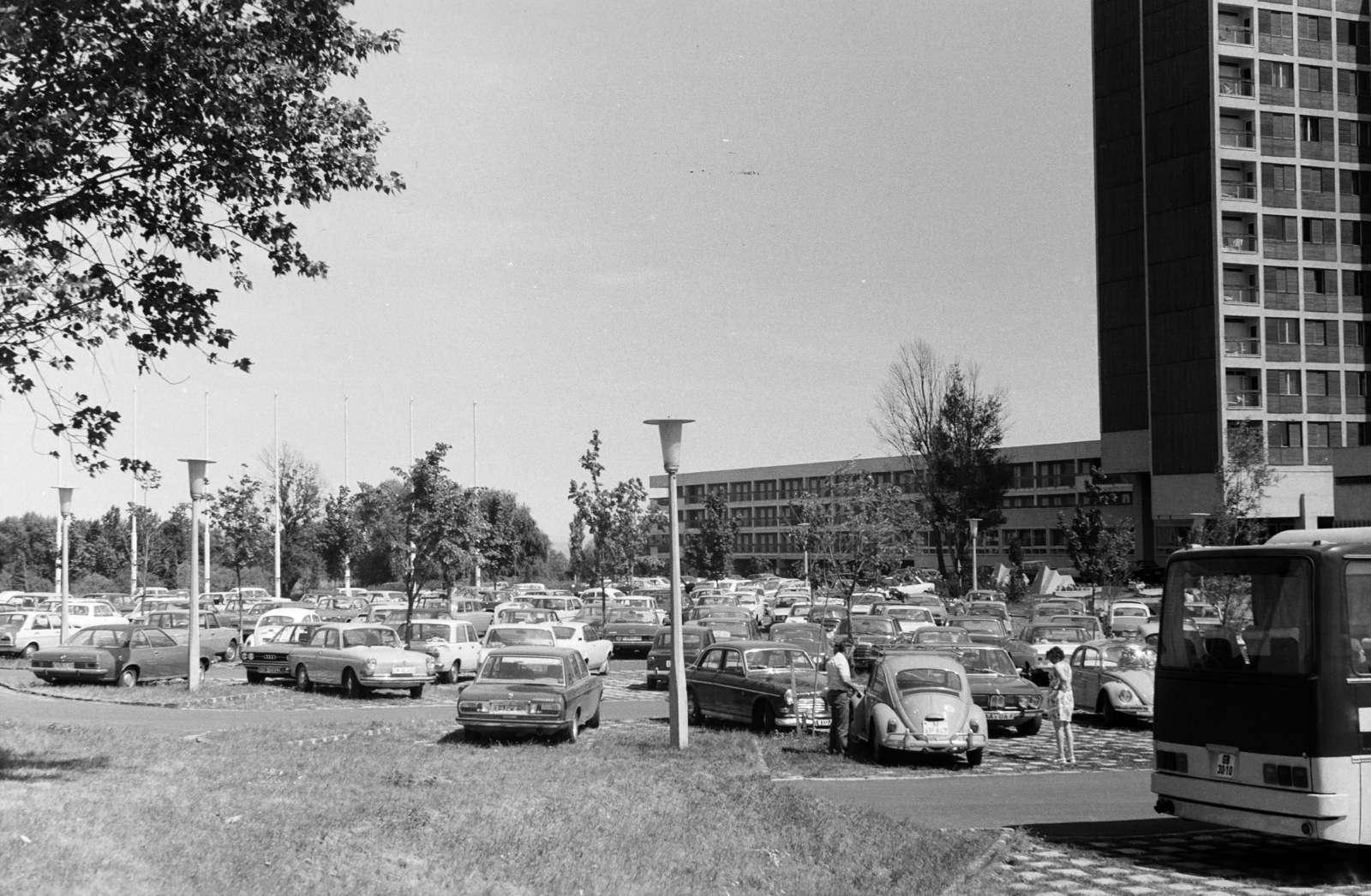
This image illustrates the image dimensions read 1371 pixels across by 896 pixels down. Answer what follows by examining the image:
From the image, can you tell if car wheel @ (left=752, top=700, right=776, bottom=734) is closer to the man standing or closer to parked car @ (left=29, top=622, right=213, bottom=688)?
the man standing

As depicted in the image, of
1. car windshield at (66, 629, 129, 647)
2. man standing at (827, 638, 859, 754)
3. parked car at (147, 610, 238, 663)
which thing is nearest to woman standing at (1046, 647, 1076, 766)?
man standing at (827, 638, 859, 754)

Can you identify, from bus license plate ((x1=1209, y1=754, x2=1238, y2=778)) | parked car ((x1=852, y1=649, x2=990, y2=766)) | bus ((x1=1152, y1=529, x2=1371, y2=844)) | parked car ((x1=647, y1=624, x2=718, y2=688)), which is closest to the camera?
bus ((x1=1152, y1=529, x2=1371, y2=844))

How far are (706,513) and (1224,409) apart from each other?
34722 mm

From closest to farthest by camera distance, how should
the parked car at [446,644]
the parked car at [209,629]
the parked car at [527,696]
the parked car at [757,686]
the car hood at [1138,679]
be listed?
the parked car at [527,696] → the parked car at [757,686] → the car hood at [1138,679] → the parked car at [446,644] → the parked car at [209,629]

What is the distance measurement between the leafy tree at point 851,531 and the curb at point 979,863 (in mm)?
26892

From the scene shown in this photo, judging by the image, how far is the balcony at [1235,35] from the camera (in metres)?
71.0

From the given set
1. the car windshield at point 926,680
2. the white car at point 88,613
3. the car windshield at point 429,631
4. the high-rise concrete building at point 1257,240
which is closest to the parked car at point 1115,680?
the car windshield at point 926,680

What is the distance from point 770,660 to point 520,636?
9.30 metres

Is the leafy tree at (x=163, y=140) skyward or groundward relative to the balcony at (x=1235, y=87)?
groundward

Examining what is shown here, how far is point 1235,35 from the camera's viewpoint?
71.1 metres

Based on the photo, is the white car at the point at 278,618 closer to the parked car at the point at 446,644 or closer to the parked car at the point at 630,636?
the parked car at the point at 446,644

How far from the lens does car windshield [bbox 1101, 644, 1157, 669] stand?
80.3 feet

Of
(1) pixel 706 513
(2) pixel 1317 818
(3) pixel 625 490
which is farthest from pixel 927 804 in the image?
(1) pixel 706 513

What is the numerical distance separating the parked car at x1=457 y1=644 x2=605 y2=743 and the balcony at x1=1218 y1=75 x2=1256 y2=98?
6266 centimetres
